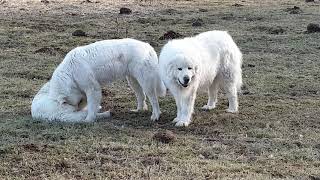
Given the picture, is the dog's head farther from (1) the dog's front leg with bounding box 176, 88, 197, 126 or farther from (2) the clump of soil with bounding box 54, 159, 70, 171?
(2) the clump of soil with bounding box 54, 159, 70, 171

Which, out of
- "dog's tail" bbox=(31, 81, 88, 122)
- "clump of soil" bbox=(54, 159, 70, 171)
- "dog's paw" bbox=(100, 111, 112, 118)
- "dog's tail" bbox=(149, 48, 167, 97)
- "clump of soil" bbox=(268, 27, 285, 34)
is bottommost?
"clump of soil" bbox=(268, 27, 285, 34)

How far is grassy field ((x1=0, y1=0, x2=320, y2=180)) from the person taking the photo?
641 centimetres

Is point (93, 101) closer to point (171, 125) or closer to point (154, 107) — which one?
point (154, 107)

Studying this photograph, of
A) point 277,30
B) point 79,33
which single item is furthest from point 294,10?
point 79,33

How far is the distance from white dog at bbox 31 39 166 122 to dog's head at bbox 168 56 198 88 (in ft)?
1.90

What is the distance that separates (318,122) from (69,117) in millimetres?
3745

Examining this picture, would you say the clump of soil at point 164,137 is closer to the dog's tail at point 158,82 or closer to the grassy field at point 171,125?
the grassy field at point 171,125

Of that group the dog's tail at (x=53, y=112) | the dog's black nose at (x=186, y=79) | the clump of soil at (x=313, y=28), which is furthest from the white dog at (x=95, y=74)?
the clump of soil at (x=313, y=28)

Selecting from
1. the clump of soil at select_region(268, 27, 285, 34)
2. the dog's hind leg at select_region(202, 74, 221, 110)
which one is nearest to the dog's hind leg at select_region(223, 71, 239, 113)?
the dog's hind leg at select_region(202, 74, 221, 110)

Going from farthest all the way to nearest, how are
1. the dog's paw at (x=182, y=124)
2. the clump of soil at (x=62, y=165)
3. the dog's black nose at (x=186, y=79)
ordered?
1. the dog's paw at (x=182, y=124)
2. the dog's black nose at (x=186, y=79)
3. the clump of soil at (x=62, y=165)

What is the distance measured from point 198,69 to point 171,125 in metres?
0.93

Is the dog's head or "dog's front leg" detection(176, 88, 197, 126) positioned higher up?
the dog's head

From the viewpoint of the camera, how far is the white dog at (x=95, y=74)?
887cm

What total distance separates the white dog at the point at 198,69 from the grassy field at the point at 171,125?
33 cm
